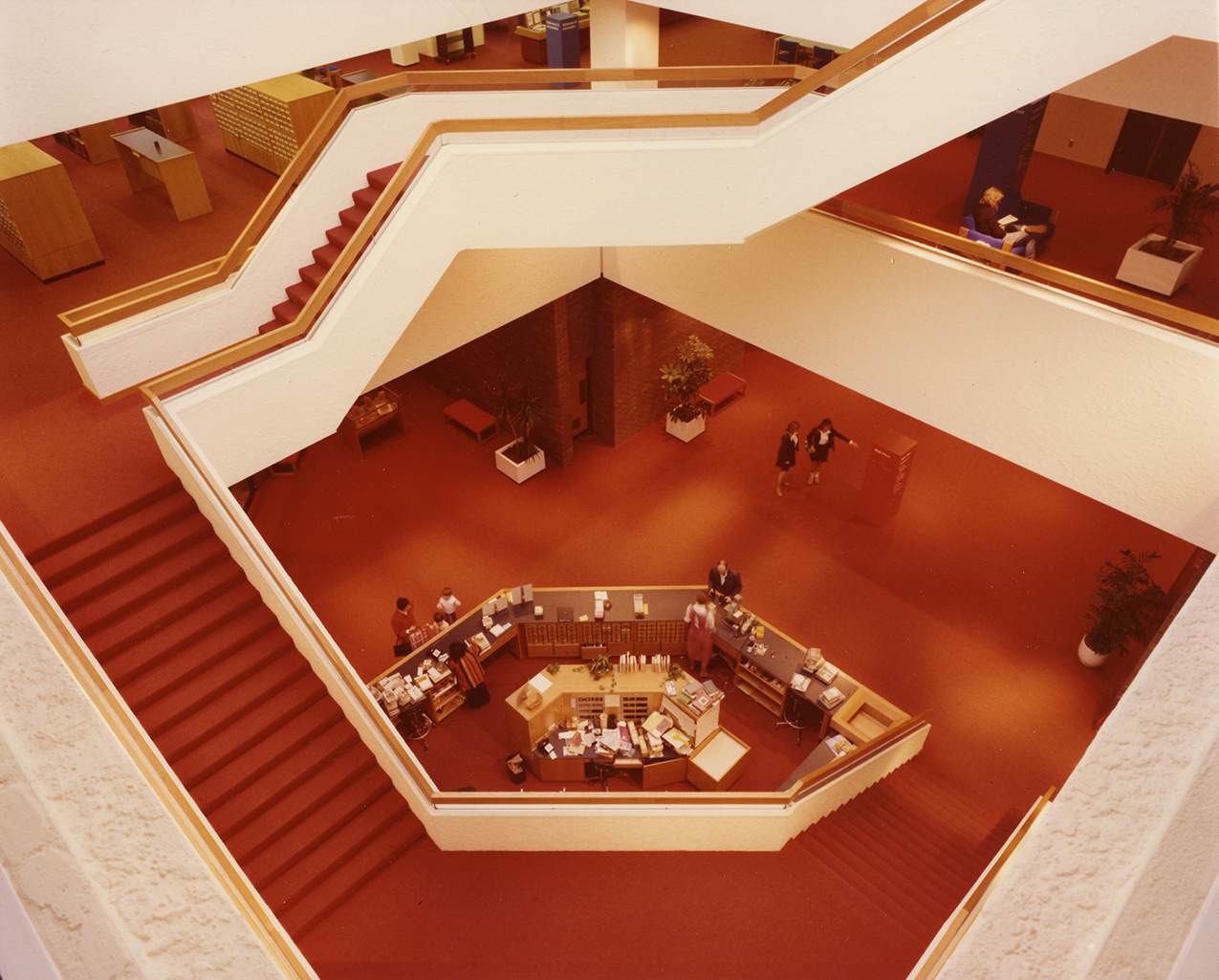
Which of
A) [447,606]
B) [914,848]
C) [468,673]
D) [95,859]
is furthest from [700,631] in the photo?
[95,859]

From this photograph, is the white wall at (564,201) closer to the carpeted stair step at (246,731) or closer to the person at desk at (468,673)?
the carpeted stair step at (246,731)

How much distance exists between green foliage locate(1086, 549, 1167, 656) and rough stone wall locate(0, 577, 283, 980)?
36.5ft

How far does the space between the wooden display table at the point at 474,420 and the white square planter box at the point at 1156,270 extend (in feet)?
33.0

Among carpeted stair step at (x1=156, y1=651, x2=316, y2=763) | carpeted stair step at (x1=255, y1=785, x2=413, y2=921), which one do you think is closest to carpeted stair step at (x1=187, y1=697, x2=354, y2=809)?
carpeted stair step at (x1=156, y1=651, x2=316, y2=763)

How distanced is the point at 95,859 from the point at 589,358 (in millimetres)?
13130

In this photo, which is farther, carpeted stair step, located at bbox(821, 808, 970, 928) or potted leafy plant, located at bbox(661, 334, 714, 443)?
potted leafy plant, located at bbox(661, 334, 714, 443)

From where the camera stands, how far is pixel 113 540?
7.80 meters

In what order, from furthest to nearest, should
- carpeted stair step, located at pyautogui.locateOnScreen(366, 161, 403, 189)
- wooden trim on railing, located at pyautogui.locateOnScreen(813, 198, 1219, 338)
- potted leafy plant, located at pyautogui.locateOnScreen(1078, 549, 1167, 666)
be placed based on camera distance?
potted leafy plant, located at pyautogui.locateOnScreen(1078, 549, 1167, 666)
carpeted stair step, located at pyautogui.locateOnScreen(366, 161, 403, 189)
wooden trim on railing, located at pyautogui.locateOnScreen(813, 198, 1219, 338)

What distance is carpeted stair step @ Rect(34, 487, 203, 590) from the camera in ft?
24.7

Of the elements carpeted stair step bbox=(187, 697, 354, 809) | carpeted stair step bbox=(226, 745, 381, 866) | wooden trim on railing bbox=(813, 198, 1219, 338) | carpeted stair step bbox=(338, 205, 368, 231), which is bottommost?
carpeted stair step bbox=(226, 745, 381, 866)

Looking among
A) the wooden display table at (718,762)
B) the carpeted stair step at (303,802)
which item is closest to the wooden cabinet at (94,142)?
the carpeted stair step at (303,802)

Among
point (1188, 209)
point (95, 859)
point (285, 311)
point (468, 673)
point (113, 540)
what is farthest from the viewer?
point (468, 673)

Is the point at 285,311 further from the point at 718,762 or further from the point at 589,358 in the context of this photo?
the point at 718,762

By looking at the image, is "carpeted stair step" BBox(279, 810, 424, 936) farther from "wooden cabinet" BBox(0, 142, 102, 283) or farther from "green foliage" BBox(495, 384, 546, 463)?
"wooden cabinet" BBox(0, 142, 102, 283)
